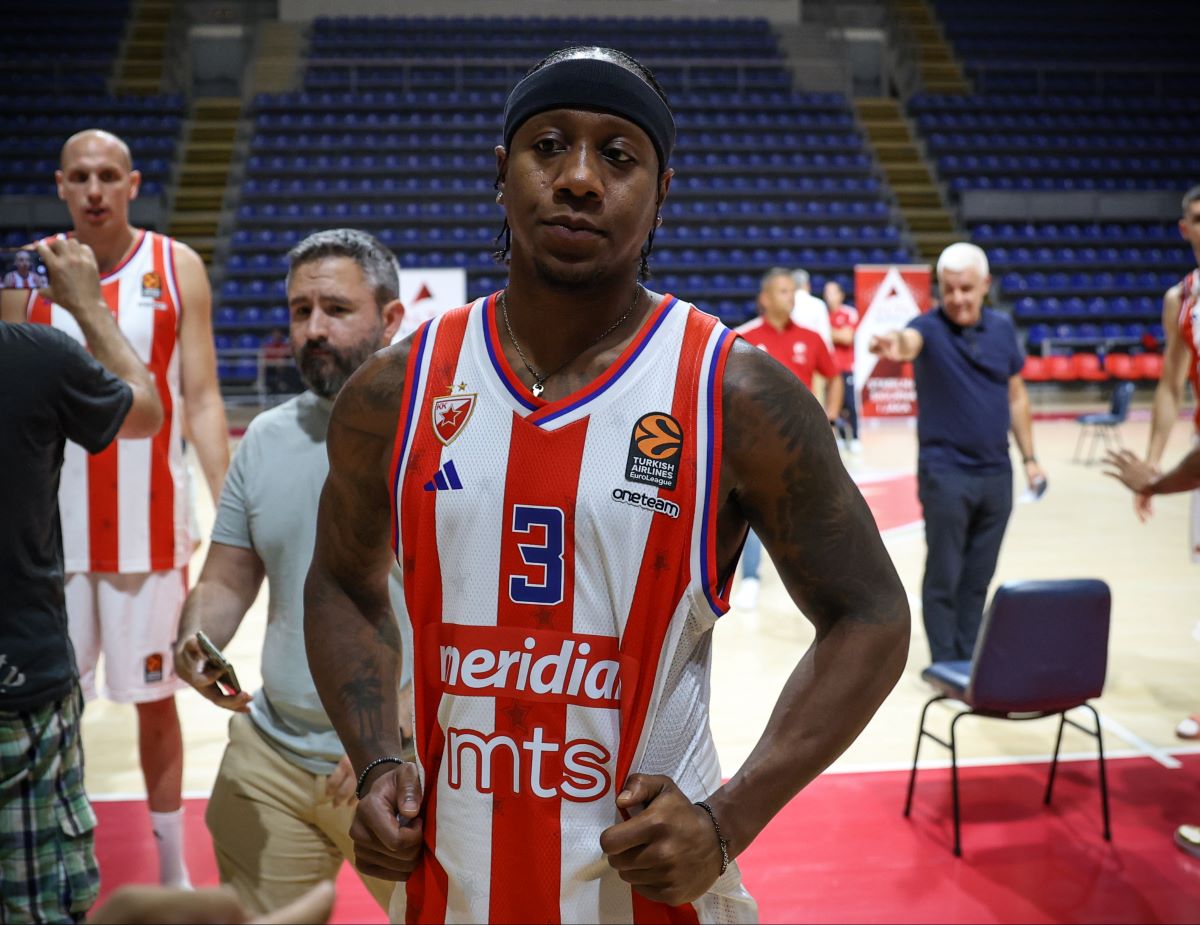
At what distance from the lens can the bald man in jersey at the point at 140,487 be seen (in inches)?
133

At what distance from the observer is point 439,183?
19.0 meters

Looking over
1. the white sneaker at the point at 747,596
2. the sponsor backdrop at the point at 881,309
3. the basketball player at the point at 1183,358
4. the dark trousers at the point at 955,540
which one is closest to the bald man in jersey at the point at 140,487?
the dark trousers at the point at 955,540

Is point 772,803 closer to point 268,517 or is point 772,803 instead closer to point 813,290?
point 268,517

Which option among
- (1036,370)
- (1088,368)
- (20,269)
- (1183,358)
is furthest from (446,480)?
(1088,368)

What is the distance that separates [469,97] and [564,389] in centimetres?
2020

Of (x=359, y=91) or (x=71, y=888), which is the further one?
(x=359, y=91)

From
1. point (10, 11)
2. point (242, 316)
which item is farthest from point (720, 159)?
point (10, 11)

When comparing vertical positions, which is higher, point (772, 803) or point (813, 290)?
point (813, 290)

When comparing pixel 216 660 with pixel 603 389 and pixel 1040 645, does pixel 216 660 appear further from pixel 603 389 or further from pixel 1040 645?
pixel 1040 645

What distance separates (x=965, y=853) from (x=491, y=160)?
16936mm

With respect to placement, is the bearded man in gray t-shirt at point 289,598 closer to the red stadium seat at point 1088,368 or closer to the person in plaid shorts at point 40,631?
the person in plaid shorts at point 40,631

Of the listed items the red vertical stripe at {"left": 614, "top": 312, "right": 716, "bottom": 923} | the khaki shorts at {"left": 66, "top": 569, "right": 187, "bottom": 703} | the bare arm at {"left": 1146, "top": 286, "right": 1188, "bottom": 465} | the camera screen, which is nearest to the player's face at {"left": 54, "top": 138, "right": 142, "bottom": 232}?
the camera screen

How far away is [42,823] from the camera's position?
229 centimetres

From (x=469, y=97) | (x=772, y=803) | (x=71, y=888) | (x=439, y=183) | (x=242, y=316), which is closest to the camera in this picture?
(x=772, y=803)
